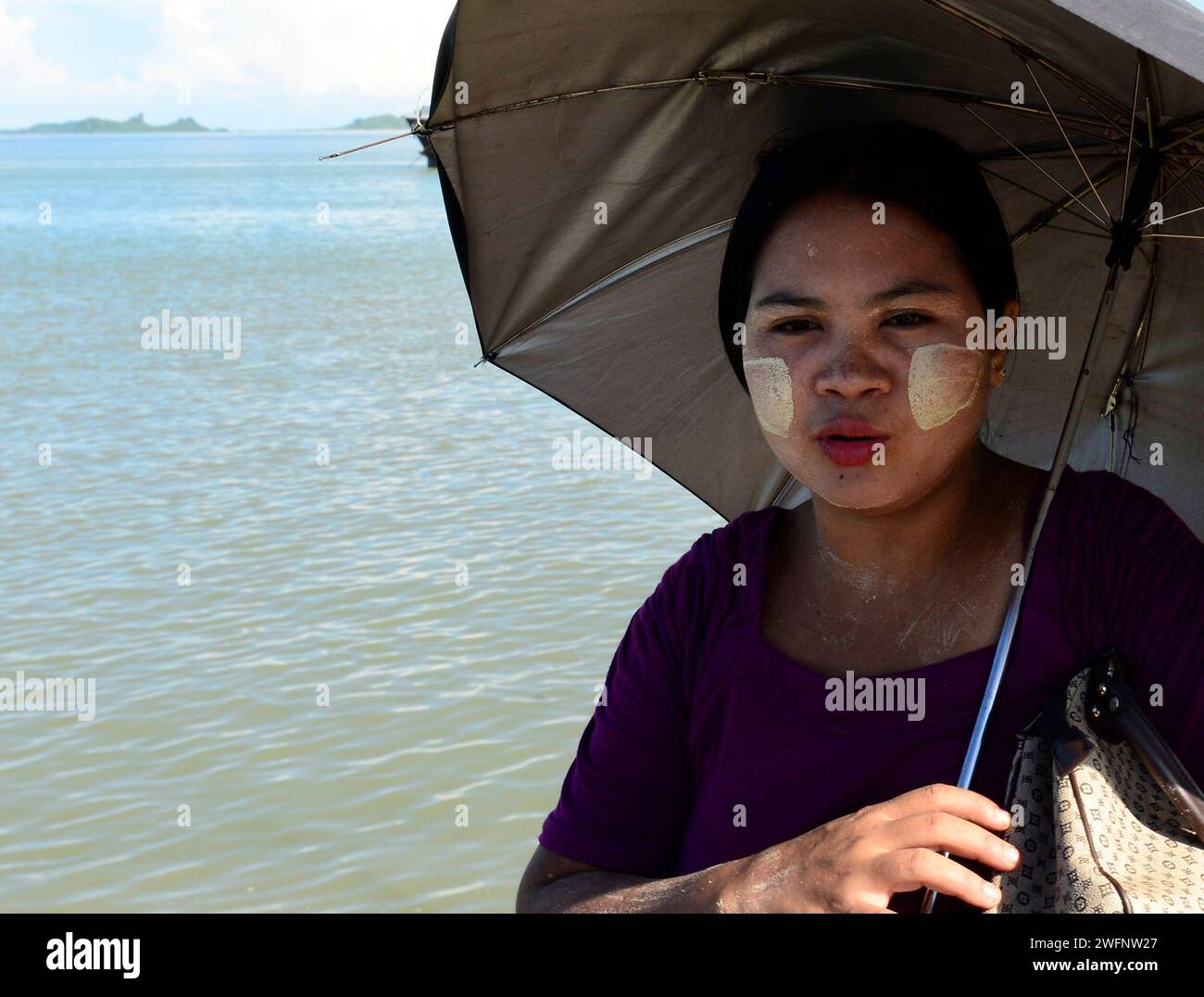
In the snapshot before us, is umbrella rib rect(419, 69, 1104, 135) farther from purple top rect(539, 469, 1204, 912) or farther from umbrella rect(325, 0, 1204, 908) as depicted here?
purple top rect(539, 469, 1204, 912)

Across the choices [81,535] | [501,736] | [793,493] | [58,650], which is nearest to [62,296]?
[81,535]

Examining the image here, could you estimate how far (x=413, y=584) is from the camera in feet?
24.7

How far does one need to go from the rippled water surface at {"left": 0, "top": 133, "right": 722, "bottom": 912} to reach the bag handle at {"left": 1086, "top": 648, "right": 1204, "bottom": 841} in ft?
10.5

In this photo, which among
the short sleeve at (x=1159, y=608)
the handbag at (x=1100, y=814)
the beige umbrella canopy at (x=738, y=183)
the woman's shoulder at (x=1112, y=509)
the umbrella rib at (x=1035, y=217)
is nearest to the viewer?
the handbag at (x=1100, y=814)

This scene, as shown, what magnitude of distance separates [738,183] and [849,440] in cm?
71

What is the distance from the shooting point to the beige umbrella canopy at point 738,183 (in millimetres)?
2203

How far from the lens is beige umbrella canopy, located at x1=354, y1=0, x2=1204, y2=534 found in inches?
86.7

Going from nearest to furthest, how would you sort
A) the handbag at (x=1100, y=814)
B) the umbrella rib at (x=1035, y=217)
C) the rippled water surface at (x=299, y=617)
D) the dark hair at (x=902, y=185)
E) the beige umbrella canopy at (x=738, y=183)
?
the handbag at (x=1100, y=814) → the dark hair at (x=902, y=185) → the beige umbrella canopy at (x=738, y=183) → the umbrella rib at (x=1035, y=217) → the rippled water surface at (x=299, y=617)

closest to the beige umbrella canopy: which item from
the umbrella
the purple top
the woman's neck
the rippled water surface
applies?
the umbrella

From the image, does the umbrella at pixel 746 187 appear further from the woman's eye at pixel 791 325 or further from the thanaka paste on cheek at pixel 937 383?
the woman's eye at pixel 791 325

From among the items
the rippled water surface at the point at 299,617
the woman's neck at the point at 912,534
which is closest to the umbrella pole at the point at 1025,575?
the woman's neck at the point at 912,534

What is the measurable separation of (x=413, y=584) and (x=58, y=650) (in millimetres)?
1736
